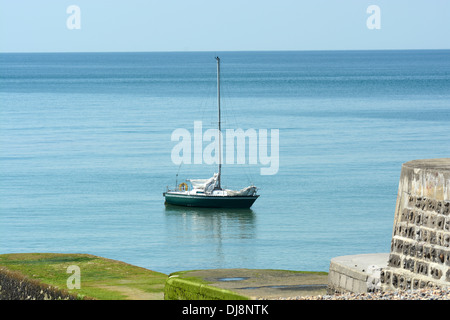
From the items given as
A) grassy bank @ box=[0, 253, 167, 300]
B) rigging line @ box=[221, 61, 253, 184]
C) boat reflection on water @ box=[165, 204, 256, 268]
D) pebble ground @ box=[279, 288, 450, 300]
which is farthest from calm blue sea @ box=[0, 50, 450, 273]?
pebble ground @ box=[279, 288, 450, 300]

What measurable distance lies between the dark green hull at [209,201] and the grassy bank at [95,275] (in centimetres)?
2422

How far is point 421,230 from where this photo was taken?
19.2 m

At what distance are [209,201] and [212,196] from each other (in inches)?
16.6

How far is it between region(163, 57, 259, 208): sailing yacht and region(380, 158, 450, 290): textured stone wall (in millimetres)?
39409

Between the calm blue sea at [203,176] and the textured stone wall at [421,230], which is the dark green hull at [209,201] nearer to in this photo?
the calm blue sea at [203,176]

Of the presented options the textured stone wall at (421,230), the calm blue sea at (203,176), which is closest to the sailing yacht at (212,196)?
the calm blue sea at (203,176)

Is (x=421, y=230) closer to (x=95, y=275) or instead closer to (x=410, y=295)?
(x=410, y=295)

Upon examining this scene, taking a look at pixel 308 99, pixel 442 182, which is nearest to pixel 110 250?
pixel 442 182

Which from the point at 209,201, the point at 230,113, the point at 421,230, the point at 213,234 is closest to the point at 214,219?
the point at 209,201

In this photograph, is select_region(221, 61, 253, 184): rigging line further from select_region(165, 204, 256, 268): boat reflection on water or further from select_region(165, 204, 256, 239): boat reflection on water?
select_region(165, 204, 256, 268): boat reflection on water

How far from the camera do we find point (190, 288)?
21.9 metres
